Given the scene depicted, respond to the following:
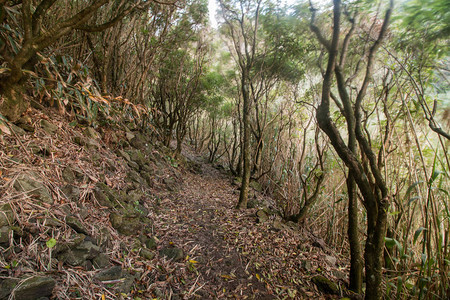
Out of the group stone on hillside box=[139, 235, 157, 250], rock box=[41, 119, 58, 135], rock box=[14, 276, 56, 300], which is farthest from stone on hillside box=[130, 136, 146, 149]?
rock box=[14, 276, 56, 300]

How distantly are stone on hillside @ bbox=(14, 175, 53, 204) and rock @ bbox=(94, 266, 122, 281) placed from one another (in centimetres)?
58

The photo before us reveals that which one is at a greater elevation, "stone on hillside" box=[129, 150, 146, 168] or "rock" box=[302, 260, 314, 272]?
"stone on hillside" box=[129, 150, 146, 168]

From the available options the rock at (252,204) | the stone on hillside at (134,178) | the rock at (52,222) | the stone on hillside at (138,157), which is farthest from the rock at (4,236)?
the rock at (252,204)

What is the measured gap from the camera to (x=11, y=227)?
42.0 inches

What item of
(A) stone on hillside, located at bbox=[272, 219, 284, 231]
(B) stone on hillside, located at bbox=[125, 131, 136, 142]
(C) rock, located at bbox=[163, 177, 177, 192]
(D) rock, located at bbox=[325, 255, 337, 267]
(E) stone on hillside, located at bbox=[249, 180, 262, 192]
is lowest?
(D) rock, located at bbox=[325, 255, 337, 267]

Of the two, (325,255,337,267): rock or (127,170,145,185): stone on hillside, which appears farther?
(127,170,145,185): stone on hillside

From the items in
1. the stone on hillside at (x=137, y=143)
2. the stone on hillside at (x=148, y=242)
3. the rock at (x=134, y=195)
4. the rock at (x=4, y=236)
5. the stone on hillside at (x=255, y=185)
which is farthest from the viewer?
the stone on hillside at (x=255, y=185)

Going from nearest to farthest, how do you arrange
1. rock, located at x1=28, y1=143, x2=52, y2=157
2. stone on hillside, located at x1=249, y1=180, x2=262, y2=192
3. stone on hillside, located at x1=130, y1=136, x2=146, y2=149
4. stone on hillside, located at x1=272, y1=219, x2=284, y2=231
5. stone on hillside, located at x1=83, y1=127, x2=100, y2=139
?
rock, located at x1=28, y1=143, x2=52, y2=157 → stone on hillside, located at x1=83, y1=127, x2=100, y2=139 → stone on hillside, located at x1=272, y1=219, x2=284, y2=231 → stone on hillside, located at x1=130, y1=136, x2=146, y2=149 → stone on hillside, located at x1=249, y1=180, x2=262, y2=192

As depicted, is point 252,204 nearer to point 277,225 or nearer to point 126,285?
point 277,225

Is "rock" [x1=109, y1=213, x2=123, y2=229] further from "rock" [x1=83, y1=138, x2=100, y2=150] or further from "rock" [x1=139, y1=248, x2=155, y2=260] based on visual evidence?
"rock" [x1=83, y1=138, x2=100, y2=150]

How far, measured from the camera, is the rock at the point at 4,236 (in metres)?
1.00

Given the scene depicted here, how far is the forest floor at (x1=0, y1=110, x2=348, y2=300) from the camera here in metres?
1.08

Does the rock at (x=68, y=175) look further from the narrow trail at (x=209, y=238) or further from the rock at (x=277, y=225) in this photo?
the rock at (x=277, y=225)

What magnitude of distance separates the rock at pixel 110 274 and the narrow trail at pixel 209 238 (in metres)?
0.51
